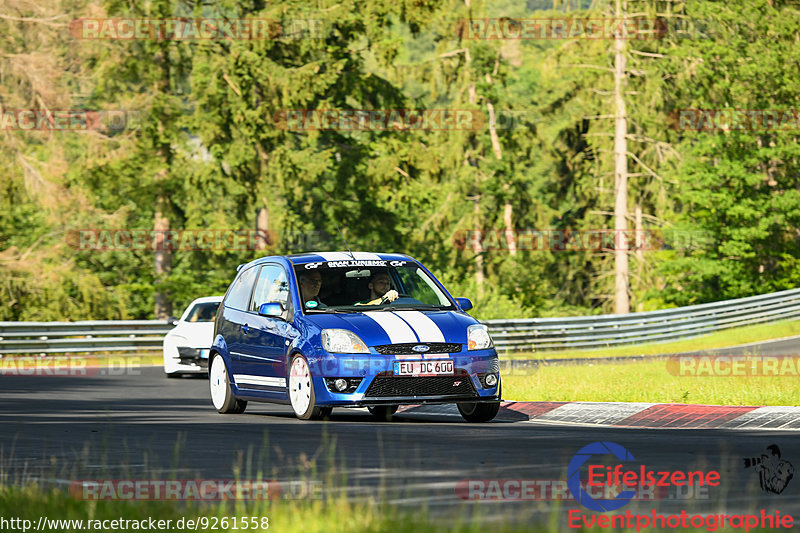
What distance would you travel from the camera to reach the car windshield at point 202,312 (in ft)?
85.4

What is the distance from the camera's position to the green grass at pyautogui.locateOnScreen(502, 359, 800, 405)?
1536cm

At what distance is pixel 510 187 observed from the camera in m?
59.0

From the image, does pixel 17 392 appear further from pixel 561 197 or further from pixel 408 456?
pixel 561 197

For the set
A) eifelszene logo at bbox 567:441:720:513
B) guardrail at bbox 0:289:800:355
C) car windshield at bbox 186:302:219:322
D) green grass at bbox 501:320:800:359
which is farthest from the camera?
green grass at bbox 501:320:800:359

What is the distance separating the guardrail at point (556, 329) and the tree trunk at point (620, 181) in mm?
9456

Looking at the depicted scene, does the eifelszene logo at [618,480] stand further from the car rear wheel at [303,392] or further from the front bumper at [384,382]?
the car rear wheel at [303,392]

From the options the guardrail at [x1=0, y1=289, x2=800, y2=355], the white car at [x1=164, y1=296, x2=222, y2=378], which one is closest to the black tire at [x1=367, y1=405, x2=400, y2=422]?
the white car at [x1=164, y1=296, x2=222, y2=378]

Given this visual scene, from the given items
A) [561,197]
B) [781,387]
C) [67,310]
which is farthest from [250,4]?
[781,387]

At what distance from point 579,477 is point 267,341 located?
658 centimetres

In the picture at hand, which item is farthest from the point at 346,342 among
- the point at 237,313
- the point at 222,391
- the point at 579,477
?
the point at 579,477

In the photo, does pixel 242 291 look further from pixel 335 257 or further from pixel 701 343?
pixel 701 343

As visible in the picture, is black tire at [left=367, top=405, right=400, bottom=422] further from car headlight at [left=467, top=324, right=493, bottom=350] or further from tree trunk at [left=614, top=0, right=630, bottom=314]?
tree trunk at [left=614, top=0, right=630, bottom=314]

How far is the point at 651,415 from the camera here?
13602 mm

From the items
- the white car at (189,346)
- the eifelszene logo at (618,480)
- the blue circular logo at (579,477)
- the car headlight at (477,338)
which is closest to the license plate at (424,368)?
the car headlight at (477,338)
